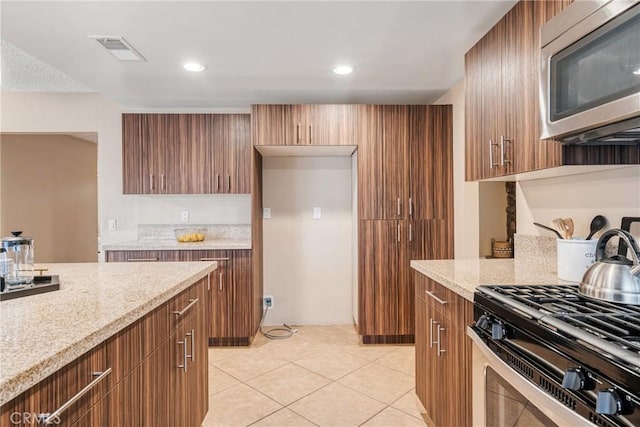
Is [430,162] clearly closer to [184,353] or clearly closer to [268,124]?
[268,124]

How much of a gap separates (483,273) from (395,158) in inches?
66.9

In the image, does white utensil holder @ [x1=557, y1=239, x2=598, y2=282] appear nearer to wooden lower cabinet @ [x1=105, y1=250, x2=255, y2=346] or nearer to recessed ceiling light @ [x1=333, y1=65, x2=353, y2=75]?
recessed ceiling light @ [x1=333, y1=65, x2=353, y2=75]

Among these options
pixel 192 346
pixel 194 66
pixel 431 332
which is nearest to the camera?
pixel 192 346

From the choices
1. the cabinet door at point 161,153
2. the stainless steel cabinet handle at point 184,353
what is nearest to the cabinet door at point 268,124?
the cabinet door at point 161,153

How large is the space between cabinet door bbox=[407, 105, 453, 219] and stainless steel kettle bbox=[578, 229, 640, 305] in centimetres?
201

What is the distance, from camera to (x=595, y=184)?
1715 mm

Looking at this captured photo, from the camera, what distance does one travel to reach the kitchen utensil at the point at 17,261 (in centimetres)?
136

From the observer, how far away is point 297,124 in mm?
3252

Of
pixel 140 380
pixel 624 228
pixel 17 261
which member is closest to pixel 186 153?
pixel 17 261

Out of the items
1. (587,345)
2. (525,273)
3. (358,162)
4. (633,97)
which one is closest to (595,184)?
(525,273)

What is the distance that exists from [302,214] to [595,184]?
8.80 ft

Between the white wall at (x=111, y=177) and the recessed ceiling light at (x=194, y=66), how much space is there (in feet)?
4.69

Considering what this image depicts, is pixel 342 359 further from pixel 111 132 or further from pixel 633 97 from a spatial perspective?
pixel 111 132

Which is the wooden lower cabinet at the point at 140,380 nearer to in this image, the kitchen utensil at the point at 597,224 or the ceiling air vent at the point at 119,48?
the ceiling air vent at the point at 119,48
